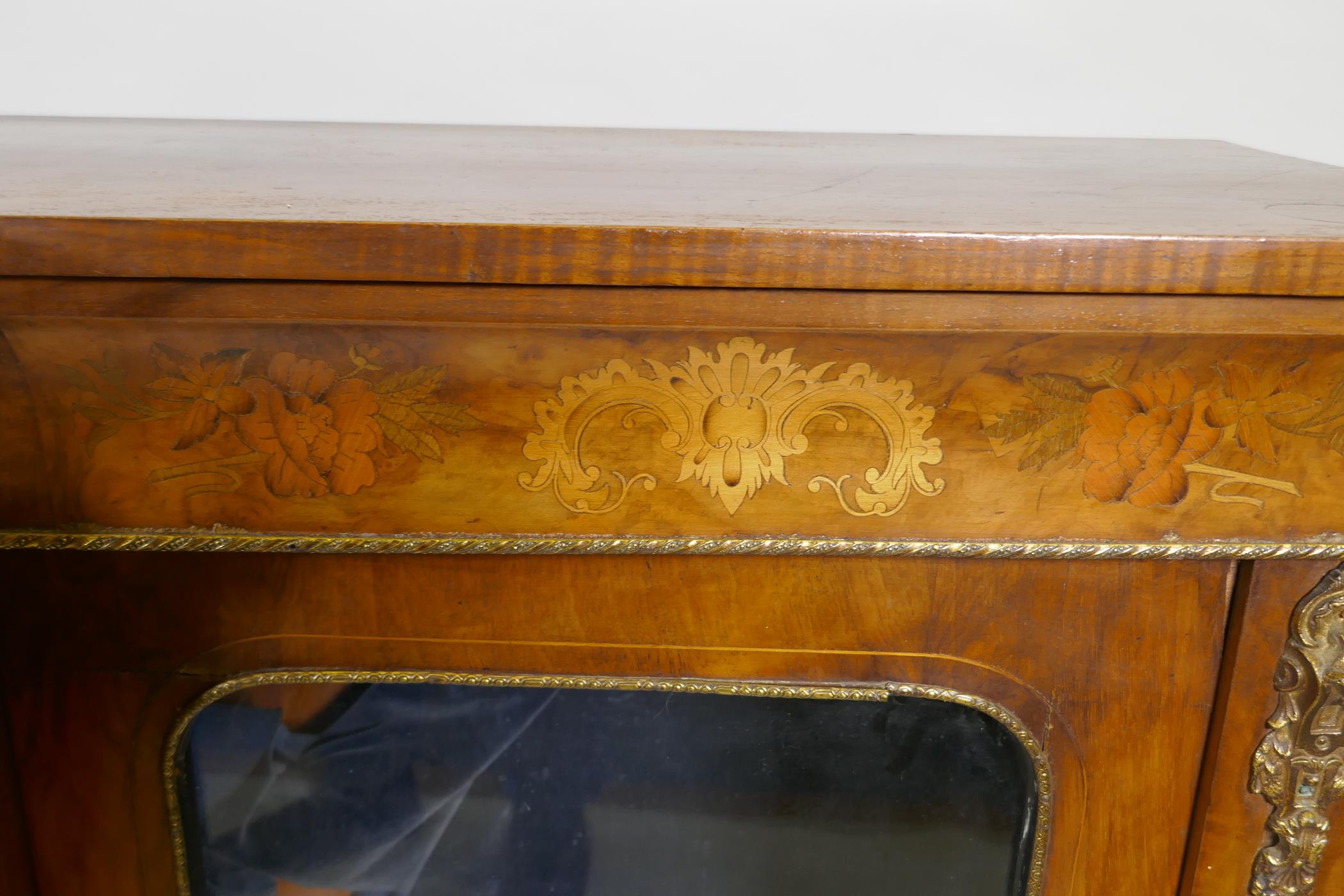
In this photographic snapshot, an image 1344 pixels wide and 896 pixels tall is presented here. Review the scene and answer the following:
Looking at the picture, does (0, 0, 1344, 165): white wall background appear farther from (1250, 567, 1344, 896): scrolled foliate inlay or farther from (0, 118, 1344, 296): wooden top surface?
(1250, 567, 1344, 896): scrolled foliate inlay

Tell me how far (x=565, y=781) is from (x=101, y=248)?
367 millimetres

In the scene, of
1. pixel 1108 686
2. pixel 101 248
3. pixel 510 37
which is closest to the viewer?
pixel 101 248

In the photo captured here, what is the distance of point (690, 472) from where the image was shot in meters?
0.50

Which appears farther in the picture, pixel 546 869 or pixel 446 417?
pixel 546 869

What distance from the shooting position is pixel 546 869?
1.98 feet

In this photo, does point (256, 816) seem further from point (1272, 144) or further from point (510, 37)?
point (1272, 144)

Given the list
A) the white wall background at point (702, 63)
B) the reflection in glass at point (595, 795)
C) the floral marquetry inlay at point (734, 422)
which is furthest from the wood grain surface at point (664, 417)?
the white wall background at point (702, 63)

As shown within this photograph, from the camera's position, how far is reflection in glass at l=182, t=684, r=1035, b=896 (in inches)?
22.5

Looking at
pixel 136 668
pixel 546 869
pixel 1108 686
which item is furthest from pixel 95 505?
pixel 1108 686

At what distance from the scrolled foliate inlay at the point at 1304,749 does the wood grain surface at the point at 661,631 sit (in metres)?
0.04

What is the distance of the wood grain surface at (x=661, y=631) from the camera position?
1.75 feet

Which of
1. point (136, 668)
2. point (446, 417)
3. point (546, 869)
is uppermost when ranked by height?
point (446, 417)

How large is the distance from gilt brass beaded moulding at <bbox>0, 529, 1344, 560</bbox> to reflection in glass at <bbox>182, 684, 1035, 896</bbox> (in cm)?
10

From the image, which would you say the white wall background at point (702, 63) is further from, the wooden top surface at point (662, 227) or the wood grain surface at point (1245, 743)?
the wood grain surface at point (1245, 743)
